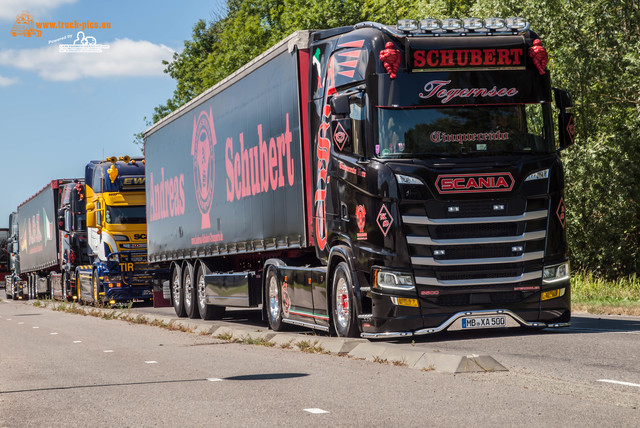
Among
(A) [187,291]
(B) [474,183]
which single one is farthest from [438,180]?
(A) [187,291]

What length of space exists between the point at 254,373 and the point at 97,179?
19.3 meters

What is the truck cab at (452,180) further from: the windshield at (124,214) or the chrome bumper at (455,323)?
the windshield at (124,214)

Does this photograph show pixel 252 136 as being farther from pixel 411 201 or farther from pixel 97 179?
pixel 97 179

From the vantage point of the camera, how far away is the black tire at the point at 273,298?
50.8ft

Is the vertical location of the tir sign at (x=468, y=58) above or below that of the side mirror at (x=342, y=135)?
above

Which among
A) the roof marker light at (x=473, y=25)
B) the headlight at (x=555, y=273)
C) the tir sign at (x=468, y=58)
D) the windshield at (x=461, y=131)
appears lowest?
the headlight at (x=555, y=273)

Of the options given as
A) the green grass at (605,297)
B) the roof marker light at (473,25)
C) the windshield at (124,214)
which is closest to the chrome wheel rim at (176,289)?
Answer: the windshield at (124,214)

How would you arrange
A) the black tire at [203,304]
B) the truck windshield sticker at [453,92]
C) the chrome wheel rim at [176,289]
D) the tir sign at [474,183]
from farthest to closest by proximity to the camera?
the chrome wheel rim at [176,289], the black tire at [203,304], the truck windshield sticker at [453,92], the tir sign at [474,183]

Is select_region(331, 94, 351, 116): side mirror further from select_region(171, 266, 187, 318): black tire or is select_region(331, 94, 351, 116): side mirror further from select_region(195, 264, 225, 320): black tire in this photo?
select_region(171, 266, 187, 318): black tire

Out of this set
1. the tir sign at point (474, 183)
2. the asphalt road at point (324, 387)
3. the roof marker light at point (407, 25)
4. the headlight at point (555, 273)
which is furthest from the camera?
the roof marker light at point (407, 25)

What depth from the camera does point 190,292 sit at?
21312 millimetres

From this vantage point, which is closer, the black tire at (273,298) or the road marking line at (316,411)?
the road marking line at (316,411)

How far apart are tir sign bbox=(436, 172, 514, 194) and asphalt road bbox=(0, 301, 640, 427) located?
183 centimetres

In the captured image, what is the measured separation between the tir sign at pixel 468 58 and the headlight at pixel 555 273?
99.1 inches
